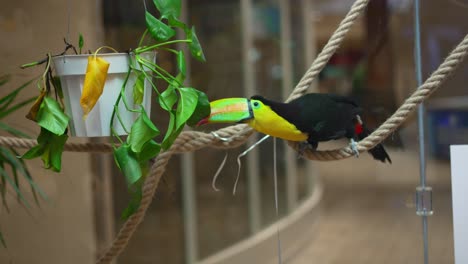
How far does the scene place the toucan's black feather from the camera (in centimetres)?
107

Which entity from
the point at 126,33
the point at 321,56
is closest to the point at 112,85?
the point at 321,56

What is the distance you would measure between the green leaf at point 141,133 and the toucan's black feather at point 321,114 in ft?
0.62

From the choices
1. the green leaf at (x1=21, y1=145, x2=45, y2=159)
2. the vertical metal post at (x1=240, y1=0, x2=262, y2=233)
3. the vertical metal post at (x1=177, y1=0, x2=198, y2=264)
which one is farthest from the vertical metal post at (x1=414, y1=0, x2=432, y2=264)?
the vertical metal post at (x1=240, y1=0, x2=262, y2=233)

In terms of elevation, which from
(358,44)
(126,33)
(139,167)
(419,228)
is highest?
(126,33)

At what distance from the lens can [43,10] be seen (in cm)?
187

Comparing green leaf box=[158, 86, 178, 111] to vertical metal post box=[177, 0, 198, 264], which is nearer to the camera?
green leaf box=[158, 86, 178, 111]

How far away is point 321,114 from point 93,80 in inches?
16.1

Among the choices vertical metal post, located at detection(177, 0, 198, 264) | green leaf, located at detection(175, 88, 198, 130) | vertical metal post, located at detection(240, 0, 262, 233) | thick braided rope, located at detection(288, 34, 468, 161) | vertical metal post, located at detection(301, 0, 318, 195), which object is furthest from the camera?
vertical metal post, located at detection(240, 0, 262, 233)

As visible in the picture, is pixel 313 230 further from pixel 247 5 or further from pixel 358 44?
pixel 247 5

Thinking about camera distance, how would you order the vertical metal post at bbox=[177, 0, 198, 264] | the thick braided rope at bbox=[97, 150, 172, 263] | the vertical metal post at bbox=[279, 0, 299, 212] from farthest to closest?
the vertical metal post at bbox=[279, 0, 299, 212]
the vertical metal post at bbox=[177, 0, 198, 264]
the thick braided rope at bbox=[97, 150, 172, 263]

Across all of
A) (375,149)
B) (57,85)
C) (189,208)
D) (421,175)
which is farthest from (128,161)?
(189,208)

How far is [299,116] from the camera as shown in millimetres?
1075

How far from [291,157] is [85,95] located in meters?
1.92

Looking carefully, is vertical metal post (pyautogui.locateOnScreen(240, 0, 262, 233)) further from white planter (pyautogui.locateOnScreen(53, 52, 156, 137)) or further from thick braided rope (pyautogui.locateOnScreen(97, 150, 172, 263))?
white planter (pyautogui.locateOnScreen(53, 52, 156, 137))
